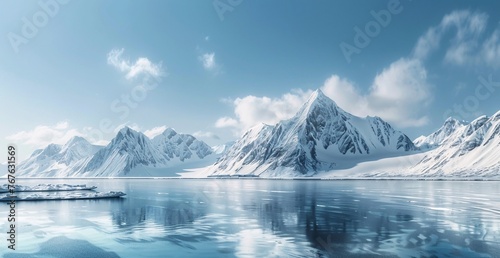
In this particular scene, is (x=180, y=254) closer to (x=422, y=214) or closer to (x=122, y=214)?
(x=122, y=214)

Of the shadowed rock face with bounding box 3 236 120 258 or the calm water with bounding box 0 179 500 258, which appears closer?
the shadowed rock face with bounding box 3 236 120 258

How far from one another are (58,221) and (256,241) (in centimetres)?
3023

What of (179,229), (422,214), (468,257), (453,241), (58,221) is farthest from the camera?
(422,214)

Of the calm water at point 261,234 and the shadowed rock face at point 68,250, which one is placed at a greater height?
the shadowed rock face at point 68,250

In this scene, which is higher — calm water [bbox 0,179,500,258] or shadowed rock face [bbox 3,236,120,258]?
shadowed rock face [bbox 3,236,120,258]

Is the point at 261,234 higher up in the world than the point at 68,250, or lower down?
lower down

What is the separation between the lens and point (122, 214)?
58.2 m

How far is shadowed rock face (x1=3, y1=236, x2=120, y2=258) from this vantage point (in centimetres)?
3136

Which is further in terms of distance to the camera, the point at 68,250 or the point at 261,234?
the point at 261,234

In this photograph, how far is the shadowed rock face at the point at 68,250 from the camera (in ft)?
103

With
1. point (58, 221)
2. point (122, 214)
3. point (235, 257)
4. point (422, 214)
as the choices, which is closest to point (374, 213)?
point (422, 214)

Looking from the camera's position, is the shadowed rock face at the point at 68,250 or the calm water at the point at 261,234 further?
the calm water at the point at 261,234

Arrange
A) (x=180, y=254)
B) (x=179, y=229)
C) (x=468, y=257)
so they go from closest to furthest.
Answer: (x=468, y=257) → (x=180, y=254) → (x=179, y=229)

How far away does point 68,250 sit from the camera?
33.5 meters
